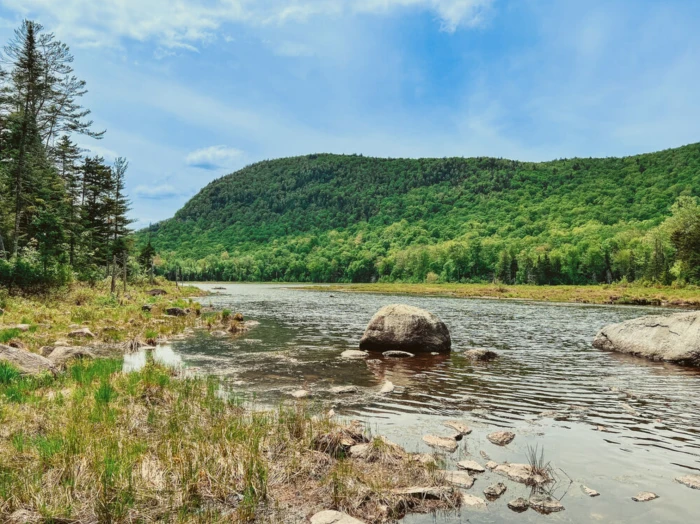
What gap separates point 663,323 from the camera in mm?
20688

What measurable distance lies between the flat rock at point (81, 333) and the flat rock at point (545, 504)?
21.2 metres

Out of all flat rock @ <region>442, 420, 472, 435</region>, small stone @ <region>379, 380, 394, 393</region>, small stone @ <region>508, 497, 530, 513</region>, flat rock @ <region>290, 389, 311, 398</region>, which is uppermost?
small stone @ <region>508, 497, 530, 513</region>

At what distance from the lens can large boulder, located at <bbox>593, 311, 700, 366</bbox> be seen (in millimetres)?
18859

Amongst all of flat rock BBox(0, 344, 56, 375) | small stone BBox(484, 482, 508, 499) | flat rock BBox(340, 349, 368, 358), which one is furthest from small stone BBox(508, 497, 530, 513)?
flat rock BBox(340, 349, 368, 358)

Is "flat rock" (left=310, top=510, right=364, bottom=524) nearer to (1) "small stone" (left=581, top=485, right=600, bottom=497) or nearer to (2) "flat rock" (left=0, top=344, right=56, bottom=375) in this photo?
(1) "small stone" (left=581, top=485, right=600, bottom=497)

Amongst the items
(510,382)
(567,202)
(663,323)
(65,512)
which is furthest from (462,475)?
(567,202)

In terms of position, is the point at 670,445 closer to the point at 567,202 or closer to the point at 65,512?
the point at 65,512

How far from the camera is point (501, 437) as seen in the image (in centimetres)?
943

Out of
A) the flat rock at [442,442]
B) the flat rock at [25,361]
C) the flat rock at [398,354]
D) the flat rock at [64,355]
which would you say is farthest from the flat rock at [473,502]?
the flat rock at [398,354]

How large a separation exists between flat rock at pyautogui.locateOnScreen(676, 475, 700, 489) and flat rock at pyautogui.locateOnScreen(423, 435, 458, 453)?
150 inches

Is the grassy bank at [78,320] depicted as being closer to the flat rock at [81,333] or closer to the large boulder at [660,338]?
the flat rock at [81,333]

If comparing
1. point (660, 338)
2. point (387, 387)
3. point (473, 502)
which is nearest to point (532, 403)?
point (387, 387)

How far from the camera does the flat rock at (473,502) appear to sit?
6.49 m

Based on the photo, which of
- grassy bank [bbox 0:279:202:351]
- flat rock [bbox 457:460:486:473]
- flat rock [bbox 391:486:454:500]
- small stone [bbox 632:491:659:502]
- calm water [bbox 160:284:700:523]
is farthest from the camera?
grassy bank [bbox 0:279:202:351]
